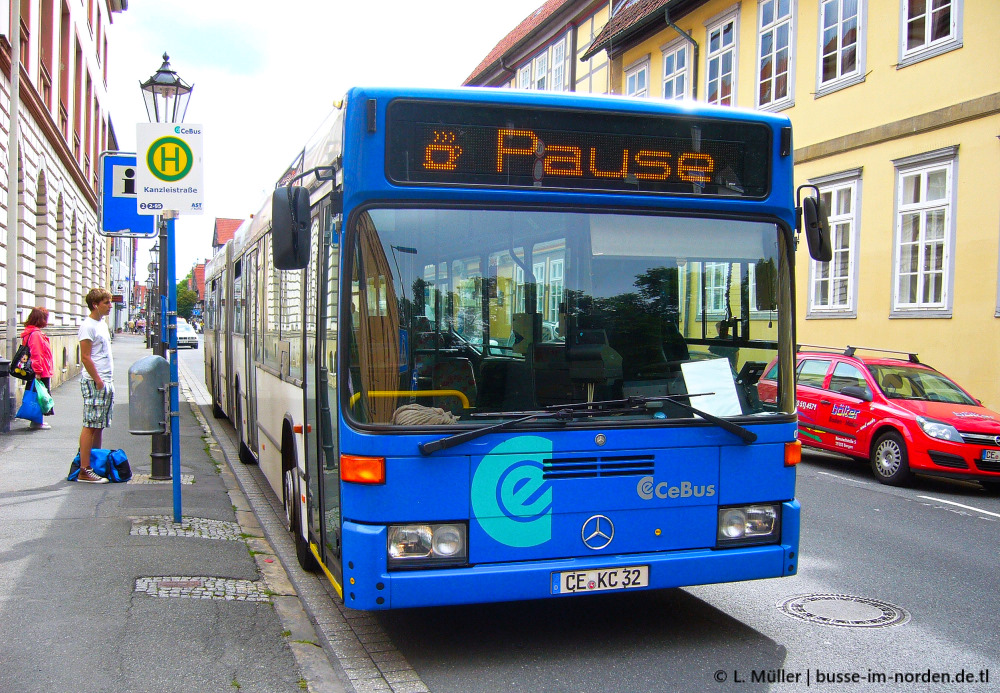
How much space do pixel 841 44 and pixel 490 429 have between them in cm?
1766

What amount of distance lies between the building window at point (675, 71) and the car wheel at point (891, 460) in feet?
49.9

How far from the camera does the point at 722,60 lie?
23.9m

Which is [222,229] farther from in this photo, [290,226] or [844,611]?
[844,611]

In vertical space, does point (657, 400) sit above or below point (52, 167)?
below

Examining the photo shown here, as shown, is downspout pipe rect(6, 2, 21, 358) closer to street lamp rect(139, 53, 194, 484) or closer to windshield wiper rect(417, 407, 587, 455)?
street lamp rect(139, 53, 194, 484)

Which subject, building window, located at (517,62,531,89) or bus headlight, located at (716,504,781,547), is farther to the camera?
→ building window, located at (517,62,531,89)

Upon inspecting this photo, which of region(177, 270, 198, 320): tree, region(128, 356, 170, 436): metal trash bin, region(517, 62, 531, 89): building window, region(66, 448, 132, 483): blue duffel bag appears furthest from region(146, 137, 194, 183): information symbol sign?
region(177, 270, 198, 320): tree

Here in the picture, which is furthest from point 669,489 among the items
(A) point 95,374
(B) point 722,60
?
(B) point 722,60

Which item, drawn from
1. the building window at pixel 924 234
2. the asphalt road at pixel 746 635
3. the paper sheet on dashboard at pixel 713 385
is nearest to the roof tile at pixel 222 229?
the building window at pixel 924 234

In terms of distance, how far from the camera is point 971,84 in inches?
644

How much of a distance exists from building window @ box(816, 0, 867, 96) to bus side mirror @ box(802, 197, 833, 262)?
15.2 m

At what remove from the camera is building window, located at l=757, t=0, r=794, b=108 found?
2128 centimetres

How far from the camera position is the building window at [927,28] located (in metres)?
16.5

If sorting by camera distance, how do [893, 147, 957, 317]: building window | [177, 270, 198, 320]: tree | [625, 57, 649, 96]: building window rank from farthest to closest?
[177, 270, 198, 320]: tree < [625, 57, 649, 96]: building window < [893, 147, 957, 317]: building window
